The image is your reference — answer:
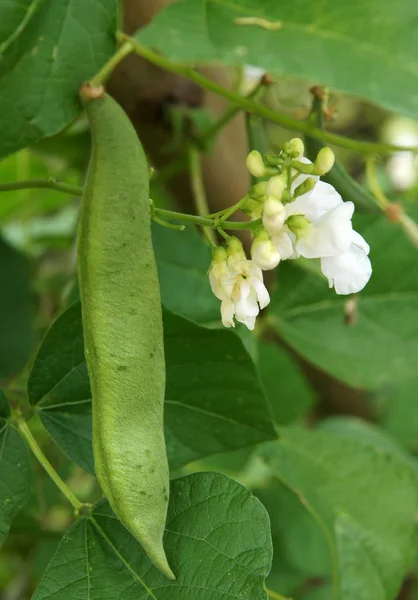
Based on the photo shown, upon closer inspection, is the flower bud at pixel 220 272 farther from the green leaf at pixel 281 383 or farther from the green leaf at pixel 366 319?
the green leaf at pixel 281 383

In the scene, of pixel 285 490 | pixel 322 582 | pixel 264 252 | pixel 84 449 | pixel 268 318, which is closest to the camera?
pixel 264 252

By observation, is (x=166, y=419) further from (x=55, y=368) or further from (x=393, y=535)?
(x=393, y=535)

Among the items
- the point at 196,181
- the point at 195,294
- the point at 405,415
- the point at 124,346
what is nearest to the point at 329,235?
the point at 124,346

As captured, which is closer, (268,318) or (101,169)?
(101,169)

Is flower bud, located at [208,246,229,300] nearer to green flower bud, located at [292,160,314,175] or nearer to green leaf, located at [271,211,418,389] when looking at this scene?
green flower bud, located at [292,160,314,175]

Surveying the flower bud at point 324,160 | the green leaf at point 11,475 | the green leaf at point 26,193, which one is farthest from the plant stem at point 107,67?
the green leaf at point 26,193

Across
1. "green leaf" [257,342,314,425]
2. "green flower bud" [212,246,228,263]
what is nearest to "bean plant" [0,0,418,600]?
"green flower bud" [212,246,228,263]

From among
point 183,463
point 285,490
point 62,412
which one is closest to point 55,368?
point 62,412
